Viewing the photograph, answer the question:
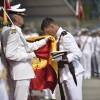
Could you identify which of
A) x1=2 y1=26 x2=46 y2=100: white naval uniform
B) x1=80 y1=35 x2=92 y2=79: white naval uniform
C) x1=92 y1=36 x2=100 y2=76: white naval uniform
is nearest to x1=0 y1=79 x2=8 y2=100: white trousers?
x1=2 y1=26 x2=46 y2=100: white naval uniform

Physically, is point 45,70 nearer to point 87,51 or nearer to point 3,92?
point 3,92

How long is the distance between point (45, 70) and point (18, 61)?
3.13ft

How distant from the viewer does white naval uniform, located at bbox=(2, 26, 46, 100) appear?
263 inches

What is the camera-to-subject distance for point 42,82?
7.66 m

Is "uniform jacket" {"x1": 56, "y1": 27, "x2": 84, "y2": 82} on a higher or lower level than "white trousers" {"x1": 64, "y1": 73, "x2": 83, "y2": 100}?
higher

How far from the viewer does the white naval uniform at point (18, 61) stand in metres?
6.67

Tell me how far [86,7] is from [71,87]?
116 feet

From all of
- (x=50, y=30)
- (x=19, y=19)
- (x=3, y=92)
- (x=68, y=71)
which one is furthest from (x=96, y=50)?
(x=3, y=92)

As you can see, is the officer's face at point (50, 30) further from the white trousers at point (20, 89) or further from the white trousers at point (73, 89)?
the white trousers at point (20, 89)

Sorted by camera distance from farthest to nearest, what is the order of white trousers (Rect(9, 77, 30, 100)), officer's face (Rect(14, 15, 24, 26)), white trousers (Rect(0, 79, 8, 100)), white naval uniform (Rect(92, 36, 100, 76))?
white naval uniform (Rect(92, 36, 100, 76)) < officer's face (Rect(14, 15, 24, 26)) < white trousers (Rect(9, 77, 30, 100)) < white trousers (Rect(0, 79, 8, 100))

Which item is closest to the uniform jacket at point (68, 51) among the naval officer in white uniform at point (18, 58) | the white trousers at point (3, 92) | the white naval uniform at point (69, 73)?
the white naval uniform at point (69, 73)

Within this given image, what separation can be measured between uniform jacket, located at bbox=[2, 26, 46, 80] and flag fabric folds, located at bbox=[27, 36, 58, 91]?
2.29 feet

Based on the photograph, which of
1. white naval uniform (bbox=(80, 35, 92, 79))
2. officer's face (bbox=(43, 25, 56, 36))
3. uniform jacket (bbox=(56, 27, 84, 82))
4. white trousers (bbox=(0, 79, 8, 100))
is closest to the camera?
white trousers (bbox=(0, 79, 8, 100))

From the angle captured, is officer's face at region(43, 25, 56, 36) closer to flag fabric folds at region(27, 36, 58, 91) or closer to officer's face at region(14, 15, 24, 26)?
flag fabric folds at region(27, 36, 58, 91)
